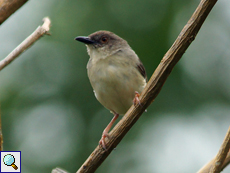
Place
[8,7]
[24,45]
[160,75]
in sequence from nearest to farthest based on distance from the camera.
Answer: [8,7]
[24,45]
[160,75]

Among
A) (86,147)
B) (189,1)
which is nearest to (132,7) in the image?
(189,1)

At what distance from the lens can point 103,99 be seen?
4.31 metres

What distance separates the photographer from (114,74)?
405 centimetres

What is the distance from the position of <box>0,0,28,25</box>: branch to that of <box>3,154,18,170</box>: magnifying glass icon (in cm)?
157

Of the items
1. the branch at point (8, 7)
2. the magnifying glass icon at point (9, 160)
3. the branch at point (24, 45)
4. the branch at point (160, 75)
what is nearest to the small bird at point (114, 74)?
the branch at point (160, 75)

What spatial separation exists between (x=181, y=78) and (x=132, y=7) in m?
1.90

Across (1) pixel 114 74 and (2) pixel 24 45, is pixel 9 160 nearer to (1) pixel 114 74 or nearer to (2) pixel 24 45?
(2) pixel 24 45

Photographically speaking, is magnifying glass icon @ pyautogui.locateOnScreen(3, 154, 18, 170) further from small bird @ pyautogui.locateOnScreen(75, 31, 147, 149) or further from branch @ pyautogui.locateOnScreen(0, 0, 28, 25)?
branch @ pyautogui.locateOnScreen(0, 0, 28, 25)

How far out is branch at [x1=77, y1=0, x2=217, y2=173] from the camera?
249 centimetres

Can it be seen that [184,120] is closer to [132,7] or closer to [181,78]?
[181,78]

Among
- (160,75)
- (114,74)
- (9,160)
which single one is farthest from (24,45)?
(114,74)

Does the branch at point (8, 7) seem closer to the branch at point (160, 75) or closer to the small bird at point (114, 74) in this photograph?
the branch at point (160, 75)

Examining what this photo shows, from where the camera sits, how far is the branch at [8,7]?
2.43 meters

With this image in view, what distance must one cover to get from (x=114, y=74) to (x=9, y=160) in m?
1.54
